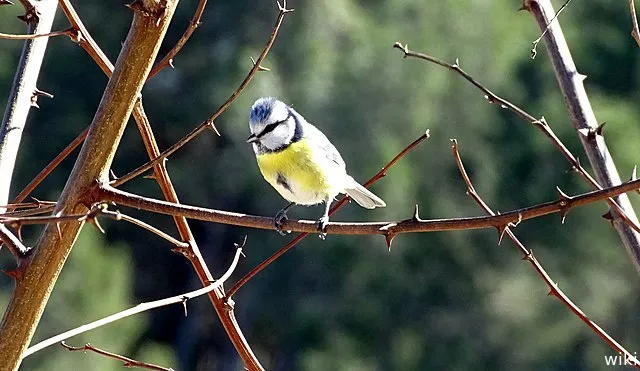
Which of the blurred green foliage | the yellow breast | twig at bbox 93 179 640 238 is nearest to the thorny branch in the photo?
twig at bbox 93 179 640 238

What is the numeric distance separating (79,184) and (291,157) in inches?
37.7

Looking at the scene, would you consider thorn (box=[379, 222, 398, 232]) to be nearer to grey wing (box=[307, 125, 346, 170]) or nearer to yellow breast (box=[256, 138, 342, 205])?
yellow breast (box=[256, 138, 342, 205])

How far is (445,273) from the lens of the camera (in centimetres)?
663

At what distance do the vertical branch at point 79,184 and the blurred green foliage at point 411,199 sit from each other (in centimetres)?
495

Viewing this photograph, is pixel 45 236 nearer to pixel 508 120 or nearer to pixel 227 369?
pixel 508 120

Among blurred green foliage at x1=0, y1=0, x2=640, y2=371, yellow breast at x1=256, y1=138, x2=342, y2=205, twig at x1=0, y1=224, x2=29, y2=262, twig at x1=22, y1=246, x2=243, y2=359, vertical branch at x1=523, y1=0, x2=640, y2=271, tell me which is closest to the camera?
twig at x1=22, y1=246, x2=243, y2=359

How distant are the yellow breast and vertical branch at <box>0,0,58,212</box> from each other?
734mm

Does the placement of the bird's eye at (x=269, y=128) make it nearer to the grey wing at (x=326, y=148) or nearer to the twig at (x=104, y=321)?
the grey wing at (x=326, y=148)

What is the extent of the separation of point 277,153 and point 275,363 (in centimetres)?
541

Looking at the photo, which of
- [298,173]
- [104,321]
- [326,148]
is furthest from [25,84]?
[326,148]

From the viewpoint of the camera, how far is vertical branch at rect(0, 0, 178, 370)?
0.81 meters

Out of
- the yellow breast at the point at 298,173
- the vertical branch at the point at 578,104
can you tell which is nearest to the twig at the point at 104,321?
the vertical branch at the point at 578,104

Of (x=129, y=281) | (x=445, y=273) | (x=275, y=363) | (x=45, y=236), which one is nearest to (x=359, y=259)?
(x=445, y=273)

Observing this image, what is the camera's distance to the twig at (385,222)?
750mm
